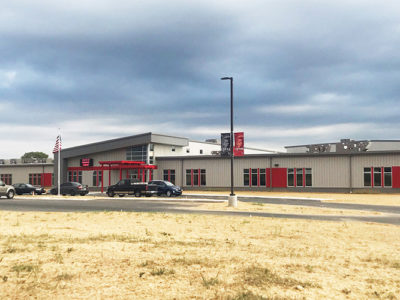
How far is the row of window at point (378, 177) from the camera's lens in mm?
45500

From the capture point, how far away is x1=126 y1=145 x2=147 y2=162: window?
5856 cm

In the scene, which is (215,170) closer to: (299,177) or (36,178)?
(299,177)

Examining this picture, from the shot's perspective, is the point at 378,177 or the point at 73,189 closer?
the point at 73,189

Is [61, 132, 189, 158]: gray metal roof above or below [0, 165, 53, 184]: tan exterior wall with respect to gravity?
above

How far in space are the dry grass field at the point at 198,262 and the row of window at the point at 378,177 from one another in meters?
32.8

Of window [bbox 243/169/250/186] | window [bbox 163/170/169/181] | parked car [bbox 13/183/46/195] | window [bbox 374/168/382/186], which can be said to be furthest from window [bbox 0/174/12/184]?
window [bbox 374/168/382/186]

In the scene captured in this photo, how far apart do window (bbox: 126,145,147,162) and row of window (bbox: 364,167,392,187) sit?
30.3m

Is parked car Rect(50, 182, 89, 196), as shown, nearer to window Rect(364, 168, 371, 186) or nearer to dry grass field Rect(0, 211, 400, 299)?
dry grass field Rect(0, 211, 400, 299)

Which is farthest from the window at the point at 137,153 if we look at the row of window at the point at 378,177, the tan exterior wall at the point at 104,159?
the row of window at the point at 378,177

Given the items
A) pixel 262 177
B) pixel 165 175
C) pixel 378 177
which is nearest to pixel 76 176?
pixel 165 175

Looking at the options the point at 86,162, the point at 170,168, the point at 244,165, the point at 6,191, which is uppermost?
the point at 86,162

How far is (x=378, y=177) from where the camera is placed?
4581 centimetres

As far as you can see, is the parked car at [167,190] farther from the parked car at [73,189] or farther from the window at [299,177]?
the window at [299,177]

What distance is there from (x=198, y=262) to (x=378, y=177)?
138 ft
